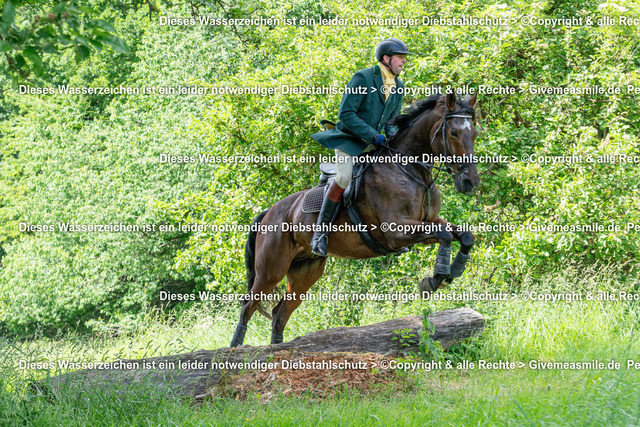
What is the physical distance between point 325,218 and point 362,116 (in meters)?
1.35

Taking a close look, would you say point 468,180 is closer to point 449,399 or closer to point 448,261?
point 448,261

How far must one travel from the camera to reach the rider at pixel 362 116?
729 cm

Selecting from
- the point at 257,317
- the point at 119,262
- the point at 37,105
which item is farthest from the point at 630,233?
the point at 37,105

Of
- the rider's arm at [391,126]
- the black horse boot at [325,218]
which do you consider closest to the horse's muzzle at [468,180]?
the rider's arm at [391,126]

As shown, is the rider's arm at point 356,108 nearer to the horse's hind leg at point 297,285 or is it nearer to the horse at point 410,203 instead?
the horse at point 410,203

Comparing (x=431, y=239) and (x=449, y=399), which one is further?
(x=431, y=239)

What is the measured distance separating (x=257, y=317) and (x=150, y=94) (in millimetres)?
12943

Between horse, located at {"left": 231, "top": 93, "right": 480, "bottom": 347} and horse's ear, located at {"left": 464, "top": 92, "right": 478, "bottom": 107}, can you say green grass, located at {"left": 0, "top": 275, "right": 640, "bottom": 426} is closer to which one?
horse, located at {"left": 231, "top": 93, "right": 480, "bottom": 347}

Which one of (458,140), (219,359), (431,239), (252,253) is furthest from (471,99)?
(252,253)

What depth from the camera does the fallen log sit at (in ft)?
18.1

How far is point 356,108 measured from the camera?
7.39m

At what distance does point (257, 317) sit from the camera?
39.7 ft

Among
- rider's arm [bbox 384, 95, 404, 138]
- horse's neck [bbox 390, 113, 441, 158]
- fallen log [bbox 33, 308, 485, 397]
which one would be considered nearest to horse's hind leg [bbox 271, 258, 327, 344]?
fallen log [bbox 33, 308, 485, 397]

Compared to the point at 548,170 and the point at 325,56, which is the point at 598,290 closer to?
the point at 548,170
